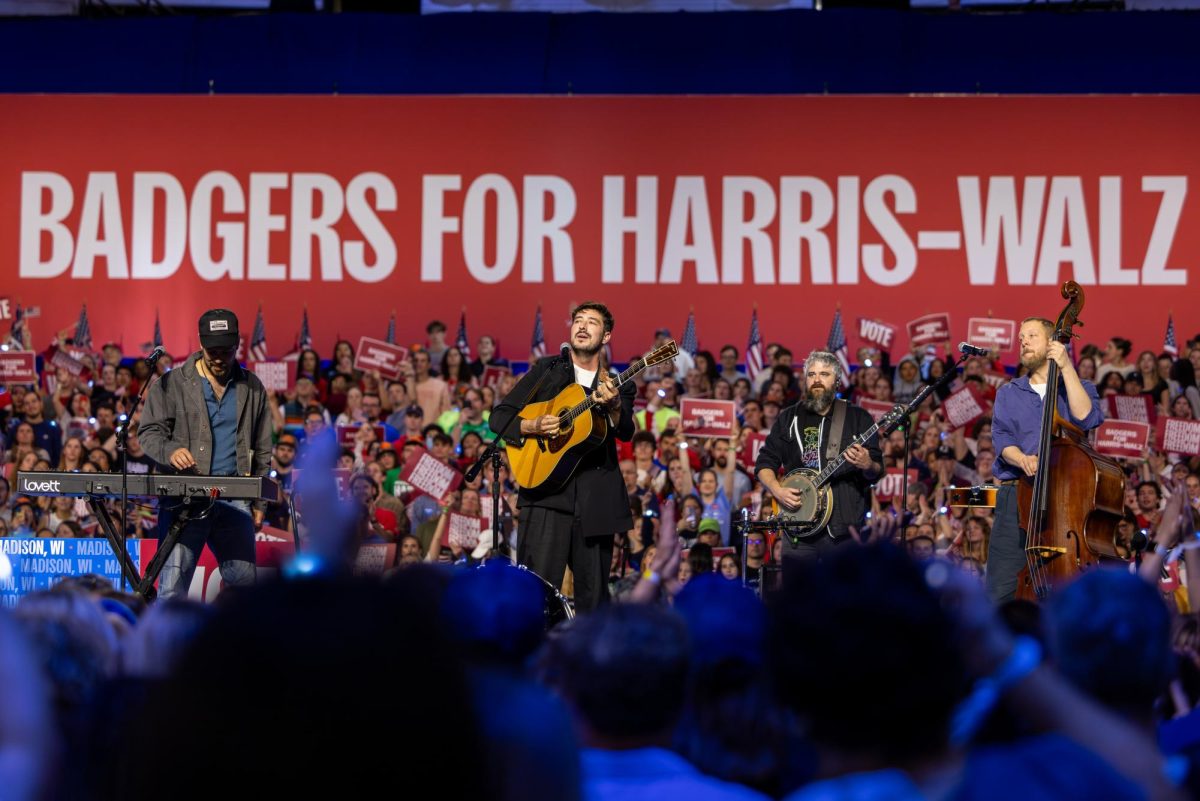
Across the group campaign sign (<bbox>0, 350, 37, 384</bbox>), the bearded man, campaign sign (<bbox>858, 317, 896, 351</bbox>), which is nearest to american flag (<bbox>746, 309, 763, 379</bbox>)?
campaign sign (<bbox>858, 317, 896, 351</bbox>)

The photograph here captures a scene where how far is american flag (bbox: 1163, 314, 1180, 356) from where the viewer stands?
1775cm

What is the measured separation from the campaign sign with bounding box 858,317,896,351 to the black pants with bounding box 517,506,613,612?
1112 cm

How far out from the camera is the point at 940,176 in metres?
18.9

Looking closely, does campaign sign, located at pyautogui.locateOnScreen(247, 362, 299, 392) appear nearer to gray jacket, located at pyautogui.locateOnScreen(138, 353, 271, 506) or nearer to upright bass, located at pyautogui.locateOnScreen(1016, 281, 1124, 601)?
gray jacket, located at pyautogui.locateOnScreen(138, 353, 271, 506)

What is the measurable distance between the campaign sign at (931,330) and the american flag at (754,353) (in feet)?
6.32

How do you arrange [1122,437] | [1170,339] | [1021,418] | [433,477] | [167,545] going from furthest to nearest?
[1170,339]
[1122,437]
[433,477]
[1021,418]
[167,545]

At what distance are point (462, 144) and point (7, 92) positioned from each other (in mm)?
6268

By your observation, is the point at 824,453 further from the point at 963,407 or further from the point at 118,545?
the point at 963,407

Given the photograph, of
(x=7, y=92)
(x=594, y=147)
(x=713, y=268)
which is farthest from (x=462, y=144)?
(x=7, y=92)

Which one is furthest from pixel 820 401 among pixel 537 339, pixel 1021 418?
pixel 537 339

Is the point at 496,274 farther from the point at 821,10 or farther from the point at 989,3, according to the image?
the point at 989,3

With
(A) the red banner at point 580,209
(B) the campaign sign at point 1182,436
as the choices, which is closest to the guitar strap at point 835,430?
(B) the campaign sign at point 1182,436

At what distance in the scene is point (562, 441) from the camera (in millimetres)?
7754

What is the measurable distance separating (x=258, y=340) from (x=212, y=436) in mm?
11221
